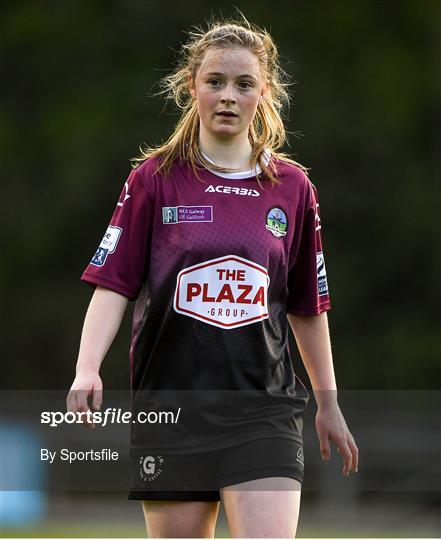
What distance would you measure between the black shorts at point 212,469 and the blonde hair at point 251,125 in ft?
2.36

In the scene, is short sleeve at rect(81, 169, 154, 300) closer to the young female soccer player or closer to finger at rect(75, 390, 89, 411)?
the young female soccer player

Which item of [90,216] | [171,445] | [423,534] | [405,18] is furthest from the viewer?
[405,18]

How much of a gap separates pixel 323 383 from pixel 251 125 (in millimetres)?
731

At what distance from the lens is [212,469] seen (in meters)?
3.31

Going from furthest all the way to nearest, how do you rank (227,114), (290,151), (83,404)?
(290,151), (227,114), (83,404)

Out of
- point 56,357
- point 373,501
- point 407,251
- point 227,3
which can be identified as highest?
point 227,3

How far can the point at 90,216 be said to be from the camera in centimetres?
1270

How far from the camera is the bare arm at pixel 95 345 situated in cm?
323

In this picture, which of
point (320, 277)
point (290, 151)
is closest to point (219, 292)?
point (320, 277)

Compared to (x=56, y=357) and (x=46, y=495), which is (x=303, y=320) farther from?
(x=56, y=357)

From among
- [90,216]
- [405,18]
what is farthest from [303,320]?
[405,18]

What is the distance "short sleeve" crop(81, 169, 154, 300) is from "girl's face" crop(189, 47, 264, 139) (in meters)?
0.25

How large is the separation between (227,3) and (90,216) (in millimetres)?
2461

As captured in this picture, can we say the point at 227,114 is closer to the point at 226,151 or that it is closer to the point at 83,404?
the point at 226,151
